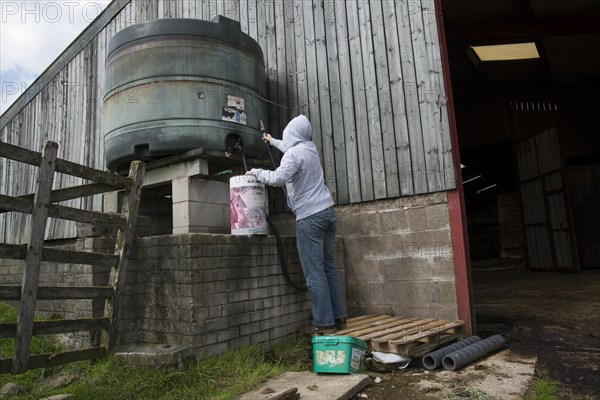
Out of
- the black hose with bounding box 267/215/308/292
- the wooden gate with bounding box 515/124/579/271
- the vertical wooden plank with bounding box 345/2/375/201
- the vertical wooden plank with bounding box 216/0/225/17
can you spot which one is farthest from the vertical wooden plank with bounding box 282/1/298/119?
the wooden gate with bounding box 515/124/579/271

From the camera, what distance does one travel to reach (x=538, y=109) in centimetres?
1228

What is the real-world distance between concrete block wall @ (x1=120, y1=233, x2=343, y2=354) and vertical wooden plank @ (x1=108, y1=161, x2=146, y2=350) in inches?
9.2

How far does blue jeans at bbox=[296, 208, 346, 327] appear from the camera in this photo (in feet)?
13.2

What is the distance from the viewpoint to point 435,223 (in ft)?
14.8

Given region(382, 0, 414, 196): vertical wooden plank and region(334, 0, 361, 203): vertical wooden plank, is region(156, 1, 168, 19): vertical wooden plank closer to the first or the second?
region(334, 0, 361, 203): vertical wooden plank

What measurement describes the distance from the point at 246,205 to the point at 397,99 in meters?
2.08

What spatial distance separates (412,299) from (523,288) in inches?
186

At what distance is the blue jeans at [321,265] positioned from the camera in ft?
13.2

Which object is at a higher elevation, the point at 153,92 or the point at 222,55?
the point at 222,55

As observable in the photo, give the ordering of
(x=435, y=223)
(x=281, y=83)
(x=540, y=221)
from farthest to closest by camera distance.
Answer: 1. (x=540, y=221)
2. (x=281, y=83)
3. (x=435, y=223)

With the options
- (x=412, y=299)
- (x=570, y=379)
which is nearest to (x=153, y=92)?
(x=412, y=299)

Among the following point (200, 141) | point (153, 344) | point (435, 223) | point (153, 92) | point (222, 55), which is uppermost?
point (222, 55)

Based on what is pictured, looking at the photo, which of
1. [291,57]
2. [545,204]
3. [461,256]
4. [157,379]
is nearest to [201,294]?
[157,379]

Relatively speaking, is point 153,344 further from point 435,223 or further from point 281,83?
point 281,83
